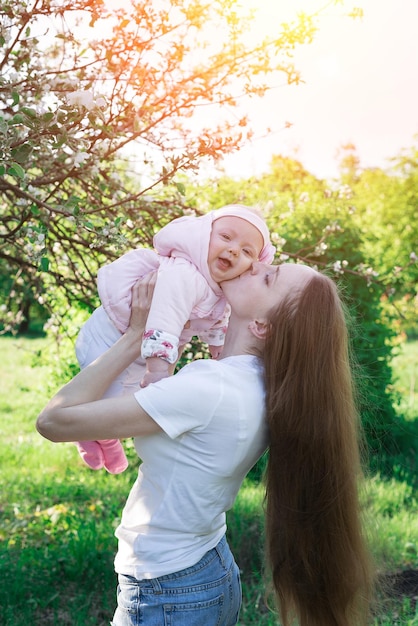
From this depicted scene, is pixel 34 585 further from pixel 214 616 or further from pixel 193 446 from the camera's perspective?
pixel 193 446

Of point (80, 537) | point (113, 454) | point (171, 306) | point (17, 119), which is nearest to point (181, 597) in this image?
point (113, 454)

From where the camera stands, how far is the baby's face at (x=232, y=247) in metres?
2.01

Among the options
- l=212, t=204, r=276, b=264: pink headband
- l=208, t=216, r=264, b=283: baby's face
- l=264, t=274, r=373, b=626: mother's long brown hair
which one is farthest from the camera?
l=212, t=204, r=276, b=264: pink headband

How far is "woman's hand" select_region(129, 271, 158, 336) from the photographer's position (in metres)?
1.96

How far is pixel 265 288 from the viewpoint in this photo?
1865 millimetres

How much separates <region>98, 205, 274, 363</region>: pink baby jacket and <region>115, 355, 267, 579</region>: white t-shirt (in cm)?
21

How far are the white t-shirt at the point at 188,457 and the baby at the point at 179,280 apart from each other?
24 centimetres

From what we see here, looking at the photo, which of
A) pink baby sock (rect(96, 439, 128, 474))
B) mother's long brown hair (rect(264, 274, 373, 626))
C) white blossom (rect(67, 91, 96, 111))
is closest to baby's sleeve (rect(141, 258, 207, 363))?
mother's long brown hair (rect(264, 274, 373, 626))

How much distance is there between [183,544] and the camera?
5.71 feet

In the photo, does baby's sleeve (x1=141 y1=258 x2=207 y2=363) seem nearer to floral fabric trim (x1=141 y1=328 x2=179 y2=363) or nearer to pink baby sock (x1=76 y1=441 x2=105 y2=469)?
floral fabric trim (x1=141 y1=328 x2=179 y2=363)

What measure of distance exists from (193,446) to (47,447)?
4.85 meters

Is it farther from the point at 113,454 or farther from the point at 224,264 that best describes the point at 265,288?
the point at 113,454

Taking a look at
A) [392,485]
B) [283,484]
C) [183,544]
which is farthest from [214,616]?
[392,485]

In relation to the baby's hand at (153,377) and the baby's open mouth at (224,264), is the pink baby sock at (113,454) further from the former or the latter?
the baby's open mouth at (224,264)
